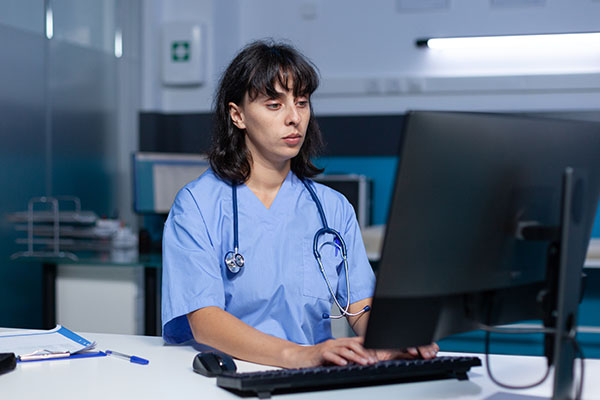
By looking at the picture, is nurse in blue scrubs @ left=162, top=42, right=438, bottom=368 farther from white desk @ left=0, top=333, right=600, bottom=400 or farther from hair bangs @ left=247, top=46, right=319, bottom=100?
white desk @ left=0, top=333, right=600, bottom=400

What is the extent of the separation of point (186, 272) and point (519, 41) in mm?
2758

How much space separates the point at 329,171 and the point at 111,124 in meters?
1.29

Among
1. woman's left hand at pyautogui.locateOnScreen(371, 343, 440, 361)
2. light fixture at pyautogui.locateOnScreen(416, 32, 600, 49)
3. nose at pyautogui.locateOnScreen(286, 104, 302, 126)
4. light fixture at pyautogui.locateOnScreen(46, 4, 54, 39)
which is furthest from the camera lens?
light fixture at pyautogui.locateOnScreen(416, 32, 600, 49)

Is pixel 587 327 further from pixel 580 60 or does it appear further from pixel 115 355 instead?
pixel 115 355

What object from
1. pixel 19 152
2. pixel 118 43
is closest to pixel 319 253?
pixel 19 152

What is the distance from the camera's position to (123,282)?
8.97 feet

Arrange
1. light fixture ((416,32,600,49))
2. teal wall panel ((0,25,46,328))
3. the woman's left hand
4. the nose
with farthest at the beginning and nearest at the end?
1. light fixture ((416,32,600,49))
2. teal wall panel ((0,25,46,328))
3. the nose
4. the woman's left hand

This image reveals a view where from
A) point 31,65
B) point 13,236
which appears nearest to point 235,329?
point 13,236

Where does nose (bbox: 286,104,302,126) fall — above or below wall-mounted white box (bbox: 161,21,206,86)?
below

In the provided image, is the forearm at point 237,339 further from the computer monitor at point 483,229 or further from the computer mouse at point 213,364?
the computer monitor at point 483,229

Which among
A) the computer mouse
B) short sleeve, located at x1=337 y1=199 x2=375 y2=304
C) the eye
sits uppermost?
the eye

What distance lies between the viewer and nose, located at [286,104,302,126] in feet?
4.48

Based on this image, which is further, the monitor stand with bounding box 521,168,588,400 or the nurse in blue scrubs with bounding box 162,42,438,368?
the nurse in blue scrubs with bounding box 162,42,438,368

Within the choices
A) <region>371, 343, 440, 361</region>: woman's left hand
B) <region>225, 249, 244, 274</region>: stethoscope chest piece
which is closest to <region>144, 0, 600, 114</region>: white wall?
<region>225, 249, 244, 274</region>: stethoscope chest piece
